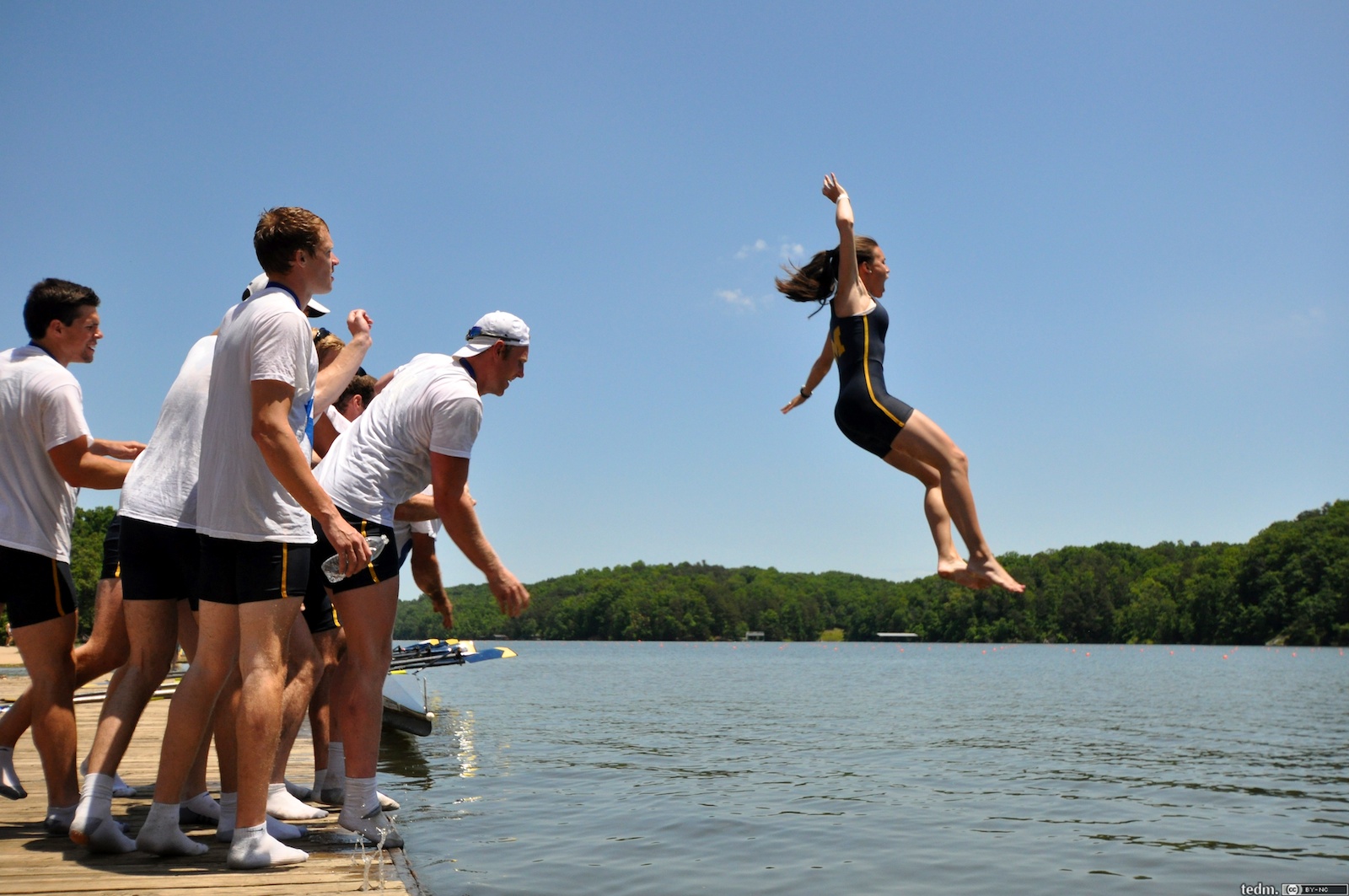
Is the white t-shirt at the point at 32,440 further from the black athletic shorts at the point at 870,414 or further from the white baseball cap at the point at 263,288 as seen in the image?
the black athletic shorts at the point at 870,414

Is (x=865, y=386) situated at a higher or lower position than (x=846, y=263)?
lower

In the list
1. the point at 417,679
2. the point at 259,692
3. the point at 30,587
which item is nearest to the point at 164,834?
the point at 259,692

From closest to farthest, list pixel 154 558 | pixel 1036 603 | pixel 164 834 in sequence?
1. pixel 164 834
2. pixel 154 558
3. pixel 1036 603

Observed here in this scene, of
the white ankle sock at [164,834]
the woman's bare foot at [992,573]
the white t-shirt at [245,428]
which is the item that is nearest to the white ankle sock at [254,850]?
the white ankle sock at [164,834]

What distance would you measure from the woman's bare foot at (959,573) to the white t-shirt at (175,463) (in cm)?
393

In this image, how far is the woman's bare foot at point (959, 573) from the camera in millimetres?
5840

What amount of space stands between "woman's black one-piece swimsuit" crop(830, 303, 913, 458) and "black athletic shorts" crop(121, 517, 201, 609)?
3443 mm

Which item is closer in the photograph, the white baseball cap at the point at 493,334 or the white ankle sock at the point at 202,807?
the white baseball cap at the point at 493,334

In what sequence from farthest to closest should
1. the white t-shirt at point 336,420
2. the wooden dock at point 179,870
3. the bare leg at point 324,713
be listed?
the white t-shirt at point 336,420 < the bare leg at point 324,713 < the wooden dock at point 179,870

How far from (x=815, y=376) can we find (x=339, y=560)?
11.5 ft

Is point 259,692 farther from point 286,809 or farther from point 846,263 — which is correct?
Answer: point 846,263

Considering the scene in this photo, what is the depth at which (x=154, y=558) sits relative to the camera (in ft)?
15.6

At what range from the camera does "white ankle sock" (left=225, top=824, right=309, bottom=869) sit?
4.27 m

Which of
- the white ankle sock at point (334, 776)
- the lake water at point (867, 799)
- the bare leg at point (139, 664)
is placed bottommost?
the lake water at point (867, 799)
